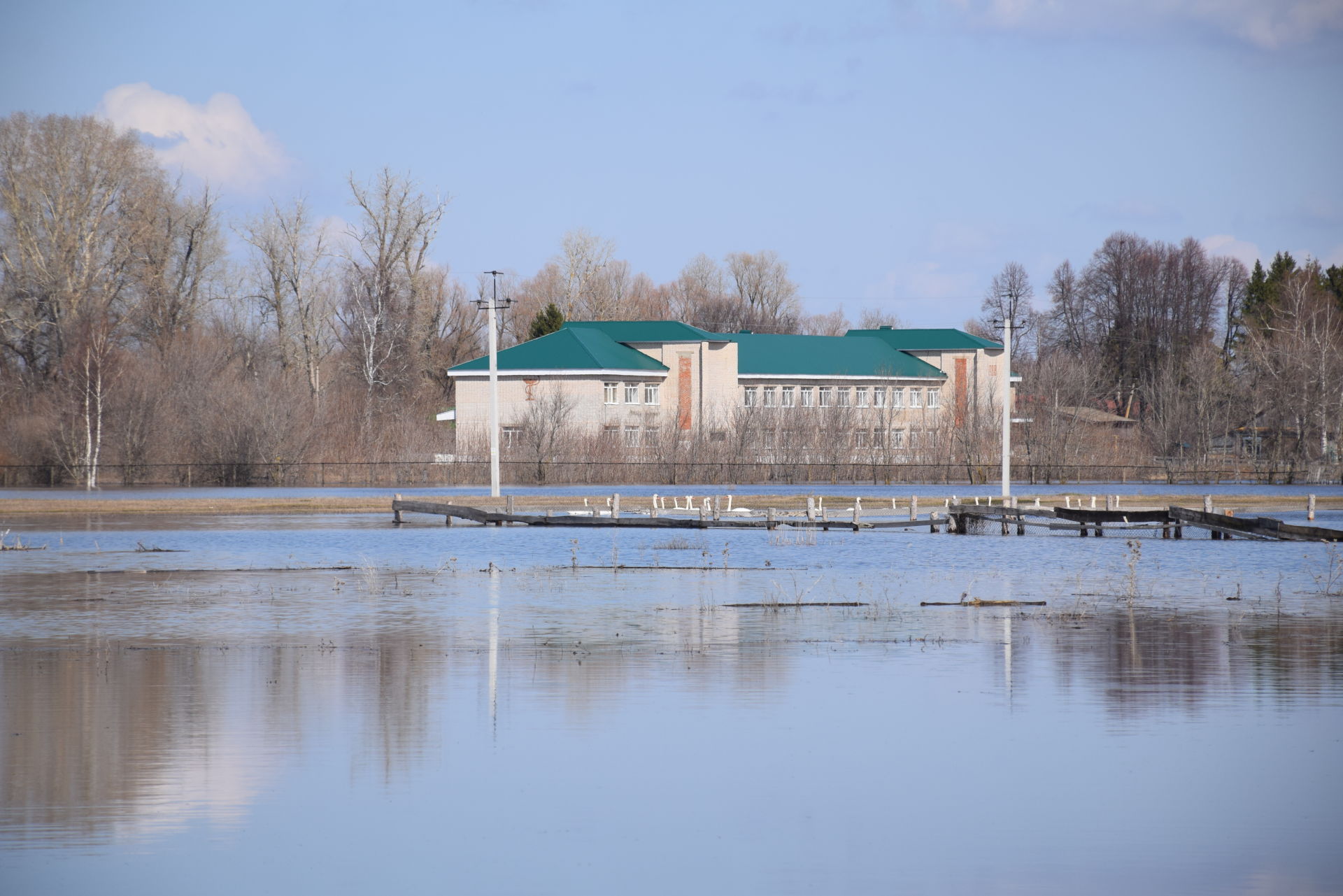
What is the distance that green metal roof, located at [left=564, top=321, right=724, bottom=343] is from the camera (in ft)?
312

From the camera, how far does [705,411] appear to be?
3698 inches

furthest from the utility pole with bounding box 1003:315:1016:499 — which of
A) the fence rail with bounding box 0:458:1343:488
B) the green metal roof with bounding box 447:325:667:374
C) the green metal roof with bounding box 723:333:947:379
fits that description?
the green metal roof with bounding box 723:333:947:379

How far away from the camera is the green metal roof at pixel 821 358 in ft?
322

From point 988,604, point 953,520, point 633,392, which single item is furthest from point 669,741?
point 633,392

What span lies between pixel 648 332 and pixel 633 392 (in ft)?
18.4

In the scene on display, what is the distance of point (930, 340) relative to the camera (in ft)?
342

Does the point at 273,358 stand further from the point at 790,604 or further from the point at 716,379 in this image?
the point at 790,604

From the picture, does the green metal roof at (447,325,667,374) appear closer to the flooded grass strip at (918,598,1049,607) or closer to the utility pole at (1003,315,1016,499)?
the utility pole at (1003,315,1016,499)

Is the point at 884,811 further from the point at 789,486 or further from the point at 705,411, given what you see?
the point at 705,411

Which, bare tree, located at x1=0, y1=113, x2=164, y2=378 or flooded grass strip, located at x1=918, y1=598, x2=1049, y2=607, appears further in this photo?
bare tree, located at x1=0, y1=113, x2=164, y2=378

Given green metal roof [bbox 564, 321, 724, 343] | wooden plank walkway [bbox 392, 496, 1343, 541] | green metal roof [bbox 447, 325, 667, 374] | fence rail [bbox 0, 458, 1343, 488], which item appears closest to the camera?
wooden plank walkway [bbox 392, 496, 1343, 541]

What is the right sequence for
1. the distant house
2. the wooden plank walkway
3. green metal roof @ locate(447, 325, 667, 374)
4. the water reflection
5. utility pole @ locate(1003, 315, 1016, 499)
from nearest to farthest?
the water reflection, the wooden plank walkway, utility pole @ locate(1003, 315, 1016, 499), the distant house, green metal roof @ locate(447, 325, 667, 374)

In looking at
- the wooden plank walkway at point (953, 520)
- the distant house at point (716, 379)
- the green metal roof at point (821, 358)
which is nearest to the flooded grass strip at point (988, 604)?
the wooden plank walkway at point (953, 520)

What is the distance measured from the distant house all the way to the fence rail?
4.40 meters
